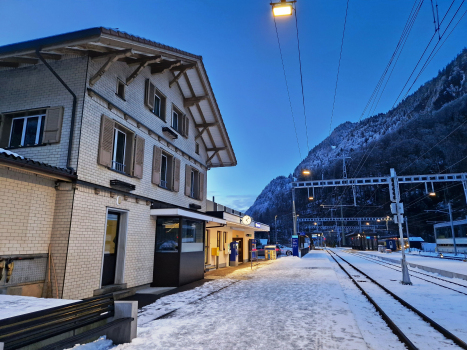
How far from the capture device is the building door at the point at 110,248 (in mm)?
9523

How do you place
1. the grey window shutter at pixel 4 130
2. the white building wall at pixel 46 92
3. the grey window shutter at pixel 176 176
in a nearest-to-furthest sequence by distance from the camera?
the white building wall at pixel 46 92
the grey window shutter at pixel 4 130
the grey window shutter at pixel 176 176

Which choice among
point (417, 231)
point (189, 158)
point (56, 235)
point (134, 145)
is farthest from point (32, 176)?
point (417, 231)

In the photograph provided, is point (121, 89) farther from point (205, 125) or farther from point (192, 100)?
point (205, 125)

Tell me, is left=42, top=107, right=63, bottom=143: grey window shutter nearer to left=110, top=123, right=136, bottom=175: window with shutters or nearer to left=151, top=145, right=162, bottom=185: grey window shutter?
left=110, top=123, right=136, bottom=175: window with shutters

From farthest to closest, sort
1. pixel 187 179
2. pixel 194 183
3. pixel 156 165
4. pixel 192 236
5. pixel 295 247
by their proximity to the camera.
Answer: pixel 295 247, pixel 194 183, pixel 187 179, pixel 192 236, pixel 156 165

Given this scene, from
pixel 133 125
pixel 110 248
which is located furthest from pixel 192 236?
pixel 133 125

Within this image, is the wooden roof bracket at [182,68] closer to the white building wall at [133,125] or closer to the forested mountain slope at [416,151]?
the white building wall at [133,125]

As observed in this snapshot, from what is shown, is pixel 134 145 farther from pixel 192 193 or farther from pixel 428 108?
pixel 428 108

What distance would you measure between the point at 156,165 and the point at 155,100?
3.16 meters

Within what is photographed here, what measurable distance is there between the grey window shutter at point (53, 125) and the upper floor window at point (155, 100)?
3726 mm

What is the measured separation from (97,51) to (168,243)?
7450mm

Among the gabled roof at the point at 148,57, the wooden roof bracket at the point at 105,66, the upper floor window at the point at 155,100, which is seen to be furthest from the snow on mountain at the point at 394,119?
the wooden roof bracket at the point at 105,66

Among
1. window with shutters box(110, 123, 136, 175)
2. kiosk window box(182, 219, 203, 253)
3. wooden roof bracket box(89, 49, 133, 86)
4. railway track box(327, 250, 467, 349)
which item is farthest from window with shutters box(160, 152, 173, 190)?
railway track box(327, 250, 467, 349)

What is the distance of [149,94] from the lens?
11.9 meters
